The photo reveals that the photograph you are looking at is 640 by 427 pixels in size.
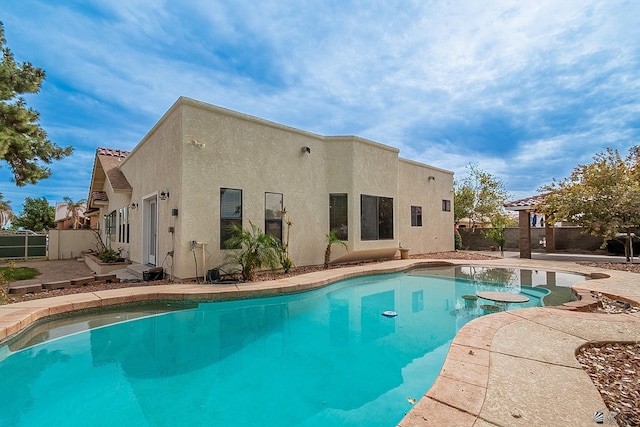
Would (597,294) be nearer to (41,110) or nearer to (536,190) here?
(536,190)

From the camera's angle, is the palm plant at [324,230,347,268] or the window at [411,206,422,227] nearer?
the palm plant at [324,230,347,268]

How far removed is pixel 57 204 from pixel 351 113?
4550 cm

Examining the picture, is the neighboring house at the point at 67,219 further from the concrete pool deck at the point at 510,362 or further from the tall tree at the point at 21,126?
the concrete pool deck at the point at 510,362

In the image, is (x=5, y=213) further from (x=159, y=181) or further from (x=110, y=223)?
(x=159, y=181)

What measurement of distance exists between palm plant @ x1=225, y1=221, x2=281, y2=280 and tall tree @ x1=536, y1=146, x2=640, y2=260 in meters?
12.2

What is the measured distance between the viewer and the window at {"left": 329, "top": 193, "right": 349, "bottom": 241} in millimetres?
12367

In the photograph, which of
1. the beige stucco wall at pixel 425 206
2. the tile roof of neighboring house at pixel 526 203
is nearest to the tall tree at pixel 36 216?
the beige stucco wall at pixel 425 206

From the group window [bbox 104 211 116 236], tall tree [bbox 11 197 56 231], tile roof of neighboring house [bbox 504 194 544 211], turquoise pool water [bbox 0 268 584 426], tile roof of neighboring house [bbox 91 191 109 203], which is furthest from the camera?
tall tree [bbox 11 197 56 231]

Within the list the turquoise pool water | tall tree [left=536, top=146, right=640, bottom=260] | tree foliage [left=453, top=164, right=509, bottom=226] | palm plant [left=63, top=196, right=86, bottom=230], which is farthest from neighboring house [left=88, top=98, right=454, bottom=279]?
palm plant [left=63, top=196, right=86, bottom=230]

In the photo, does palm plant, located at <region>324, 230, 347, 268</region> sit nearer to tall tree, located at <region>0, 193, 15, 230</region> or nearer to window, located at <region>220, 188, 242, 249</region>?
window, located at <region>220, 188, 242, 249</region>

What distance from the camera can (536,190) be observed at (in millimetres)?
15805

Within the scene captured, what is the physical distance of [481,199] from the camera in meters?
24.9

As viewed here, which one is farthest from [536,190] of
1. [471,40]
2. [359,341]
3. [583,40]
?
[359,341]

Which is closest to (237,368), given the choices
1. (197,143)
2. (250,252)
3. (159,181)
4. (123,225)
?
→ (250,252)
